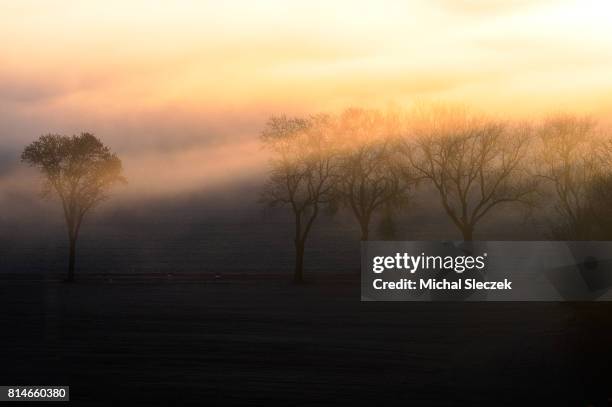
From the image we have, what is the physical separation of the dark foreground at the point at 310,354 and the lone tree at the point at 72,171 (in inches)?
1255

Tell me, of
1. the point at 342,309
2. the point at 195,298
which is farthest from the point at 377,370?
the point at 195,298

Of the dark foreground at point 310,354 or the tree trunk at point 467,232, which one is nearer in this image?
the dark foreground at point 310,354

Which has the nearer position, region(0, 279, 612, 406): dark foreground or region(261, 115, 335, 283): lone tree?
region(0, 279, 612, 406): dark foreground

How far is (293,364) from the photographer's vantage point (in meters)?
21.6

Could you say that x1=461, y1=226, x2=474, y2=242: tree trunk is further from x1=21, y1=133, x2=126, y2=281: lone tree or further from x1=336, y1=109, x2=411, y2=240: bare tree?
Answer: x1=21, y1=133, x2=126, y2=281: lone tree

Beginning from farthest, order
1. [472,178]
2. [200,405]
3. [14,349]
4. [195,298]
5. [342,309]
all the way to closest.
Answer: [472,178] → [195,298] → [342,309] → [14,349] → [200,405]

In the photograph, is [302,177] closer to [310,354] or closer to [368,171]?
[368,171]

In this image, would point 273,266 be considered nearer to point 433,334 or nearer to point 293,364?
point 433,334

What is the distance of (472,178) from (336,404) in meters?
59.0

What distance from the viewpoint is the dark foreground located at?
1748cm

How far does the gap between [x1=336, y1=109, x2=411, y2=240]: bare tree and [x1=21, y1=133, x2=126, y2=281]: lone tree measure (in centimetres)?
1999

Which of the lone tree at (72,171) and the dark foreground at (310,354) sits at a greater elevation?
the lone tree at (72,171)

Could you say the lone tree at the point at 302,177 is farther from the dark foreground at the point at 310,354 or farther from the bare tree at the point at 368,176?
the dark foreground at the point at 310,354

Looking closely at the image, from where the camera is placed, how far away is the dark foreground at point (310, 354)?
1748 cm
